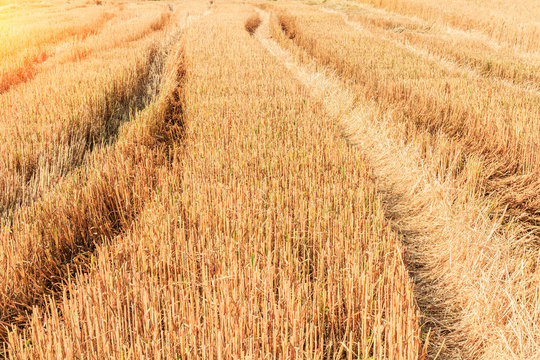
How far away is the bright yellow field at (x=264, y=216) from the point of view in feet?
4.97

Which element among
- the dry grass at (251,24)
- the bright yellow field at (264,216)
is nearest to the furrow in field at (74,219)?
the bright yellow field at (264,216)

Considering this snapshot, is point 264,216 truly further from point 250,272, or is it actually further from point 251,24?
point 251,24

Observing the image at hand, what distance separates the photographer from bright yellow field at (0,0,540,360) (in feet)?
4.97

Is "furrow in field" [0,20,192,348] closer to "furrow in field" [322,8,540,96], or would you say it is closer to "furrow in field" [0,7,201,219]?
"furrow in field" [0,7,201,219]

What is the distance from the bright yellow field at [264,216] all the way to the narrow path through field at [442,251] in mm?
12

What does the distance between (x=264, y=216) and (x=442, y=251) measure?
46.7 inches

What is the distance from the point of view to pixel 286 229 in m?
2.19

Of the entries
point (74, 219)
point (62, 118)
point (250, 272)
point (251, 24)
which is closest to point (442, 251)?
point (250, 272)

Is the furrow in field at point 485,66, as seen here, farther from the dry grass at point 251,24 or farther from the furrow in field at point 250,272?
the dry grass at point 251,24

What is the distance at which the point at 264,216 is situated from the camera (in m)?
2.31

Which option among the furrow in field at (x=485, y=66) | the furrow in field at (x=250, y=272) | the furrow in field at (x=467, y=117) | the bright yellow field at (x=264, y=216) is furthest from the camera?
the furrow in field at (x=485, y=66)

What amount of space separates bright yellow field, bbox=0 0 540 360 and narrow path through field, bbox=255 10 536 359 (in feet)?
0.04

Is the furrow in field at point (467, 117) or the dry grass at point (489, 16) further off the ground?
the dry grass at point (489, 16)

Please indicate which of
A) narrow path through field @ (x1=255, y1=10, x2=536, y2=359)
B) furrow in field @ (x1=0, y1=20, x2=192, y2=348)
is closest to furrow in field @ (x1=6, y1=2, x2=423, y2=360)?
furrow in field @ (x1=0, y1=20, x2=192, y2=348)
